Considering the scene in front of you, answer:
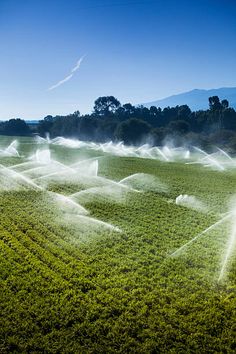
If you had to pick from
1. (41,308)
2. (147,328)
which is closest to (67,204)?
(41,308)

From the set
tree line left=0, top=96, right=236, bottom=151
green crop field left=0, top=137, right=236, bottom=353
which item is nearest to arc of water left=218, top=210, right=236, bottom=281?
green crop field left=0, top=137, right=236, bottom=353

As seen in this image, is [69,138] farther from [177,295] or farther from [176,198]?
[177,295]

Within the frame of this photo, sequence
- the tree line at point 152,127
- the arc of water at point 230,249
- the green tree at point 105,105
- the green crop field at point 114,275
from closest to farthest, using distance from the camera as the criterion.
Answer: the green crop field at point 114,275
the arc of water at point 230,249
the tree line at point 152,127
the green tree at point 105,105

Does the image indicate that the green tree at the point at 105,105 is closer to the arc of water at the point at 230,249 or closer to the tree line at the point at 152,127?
the tree line at the point at 152,127

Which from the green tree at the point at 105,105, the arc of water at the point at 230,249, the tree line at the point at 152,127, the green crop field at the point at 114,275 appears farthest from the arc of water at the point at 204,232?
the green tree at the point at 105,105

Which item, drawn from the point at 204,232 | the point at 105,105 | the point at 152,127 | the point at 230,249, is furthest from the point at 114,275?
the point at 105,105

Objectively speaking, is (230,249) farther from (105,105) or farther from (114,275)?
(105,105)
